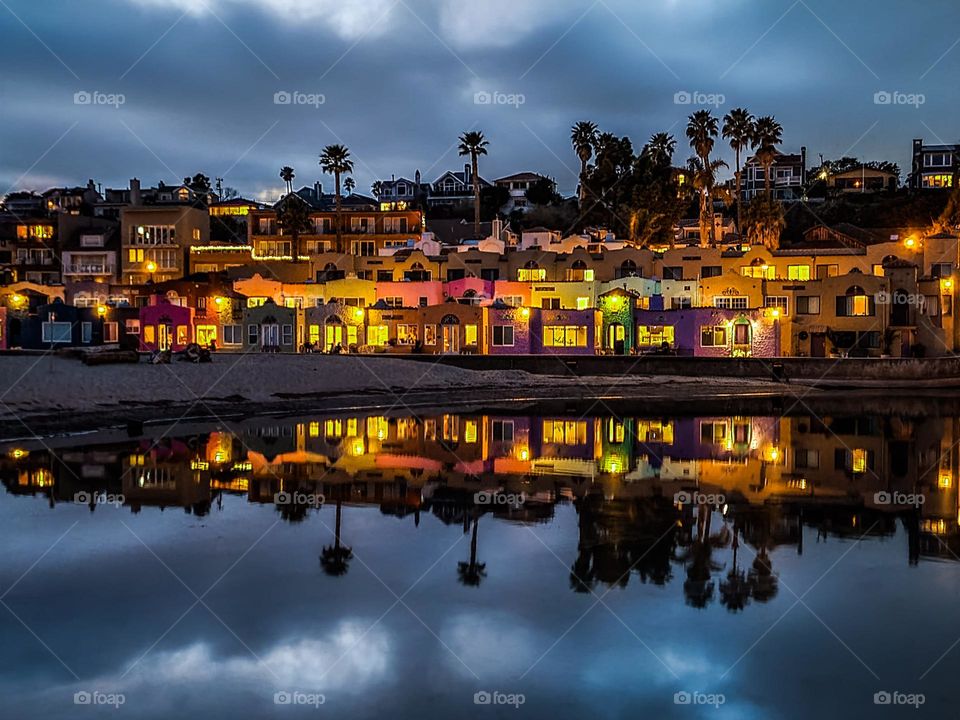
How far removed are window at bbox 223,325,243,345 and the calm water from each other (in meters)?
36.3

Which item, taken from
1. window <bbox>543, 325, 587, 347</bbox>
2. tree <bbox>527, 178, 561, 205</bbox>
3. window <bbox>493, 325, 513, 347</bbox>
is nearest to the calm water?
window <bbox>543, 325, 587, 347</bbox>

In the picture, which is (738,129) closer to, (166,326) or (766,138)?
(766,138)

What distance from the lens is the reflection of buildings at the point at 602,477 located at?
1677 cm

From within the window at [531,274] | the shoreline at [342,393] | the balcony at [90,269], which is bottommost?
the shoreline at [342,393]

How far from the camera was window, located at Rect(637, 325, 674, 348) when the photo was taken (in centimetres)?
6022

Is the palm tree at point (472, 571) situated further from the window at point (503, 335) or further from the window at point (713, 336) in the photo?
the window at point (713, 336)

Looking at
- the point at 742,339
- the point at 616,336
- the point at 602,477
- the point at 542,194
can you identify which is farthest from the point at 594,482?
the point at 542,194

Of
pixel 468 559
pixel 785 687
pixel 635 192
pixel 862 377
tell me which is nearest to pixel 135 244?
pixel 635 192

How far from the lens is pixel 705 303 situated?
207 feet

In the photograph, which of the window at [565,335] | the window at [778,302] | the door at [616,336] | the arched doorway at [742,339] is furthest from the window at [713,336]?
the window at [565,335]

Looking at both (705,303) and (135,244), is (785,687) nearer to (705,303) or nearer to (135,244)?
(705,303)

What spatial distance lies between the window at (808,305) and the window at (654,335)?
843cm

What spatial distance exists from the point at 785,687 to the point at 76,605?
367 inches

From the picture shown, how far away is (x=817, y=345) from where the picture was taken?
5994cm
